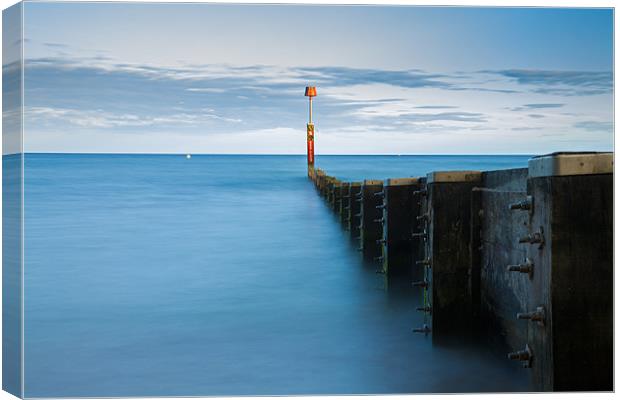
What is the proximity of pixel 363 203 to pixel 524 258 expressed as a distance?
12.9 feet

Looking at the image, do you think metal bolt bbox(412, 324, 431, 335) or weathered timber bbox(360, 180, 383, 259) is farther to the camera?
weathered timber bbox(360, 180, 383, 259)

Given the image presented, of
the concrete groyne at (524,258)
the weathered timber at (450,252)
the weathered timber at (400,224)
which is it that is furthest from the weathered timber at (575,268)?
the weathered timber at (400,224)

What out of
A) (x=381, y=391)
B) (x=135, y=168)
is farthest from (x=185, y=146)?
(x=135, y=168)

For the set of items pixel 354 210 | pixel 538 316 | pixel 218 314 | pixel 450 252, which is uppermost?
pixel 354 210

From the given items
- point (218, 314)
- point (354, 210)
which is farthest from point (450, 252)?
point (354, 210)

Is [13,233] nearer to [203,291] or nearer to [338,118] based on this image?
[203,291]

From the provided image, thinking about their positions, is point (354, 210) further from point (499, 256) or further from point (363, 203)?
point (499, 256)

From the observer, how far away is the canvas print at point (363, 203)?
8.43 ft

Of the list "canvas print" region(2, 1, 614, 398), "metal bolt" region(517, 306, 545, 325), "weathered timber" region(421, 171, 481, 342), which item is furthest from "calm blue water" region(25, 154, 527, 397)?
"metal bolt" region(517, 306, 545, 325)

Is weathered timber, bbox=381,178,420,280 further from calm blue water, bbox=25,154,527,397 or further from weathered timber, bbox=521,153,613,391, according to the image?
weathered timber, bbox=521,153,613,391

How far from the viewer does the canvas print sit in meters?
2.57

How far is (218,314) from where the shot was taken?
4.64 m

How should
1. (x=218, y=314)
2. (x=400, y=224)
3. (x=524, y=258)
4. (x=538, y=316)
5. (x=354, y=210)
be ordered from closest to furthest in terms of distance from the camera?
(x=538, y=316) → (x=524, y=258) → (x=218, y=314) → (x=400, y=224) → (x=354, y=210)

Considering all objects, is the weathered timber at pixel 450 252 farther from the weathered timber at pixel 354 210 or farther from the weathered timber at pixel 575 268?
Answer: the weathered timber at pixel 354 210
